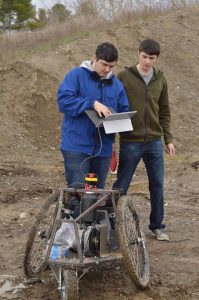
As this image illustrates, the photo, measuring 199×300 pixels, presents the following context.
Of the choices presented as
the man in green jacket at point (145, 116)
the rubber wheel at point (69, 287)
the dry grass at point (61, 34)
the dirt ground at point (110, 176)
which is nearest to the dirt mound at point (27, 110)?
the dirt ground at point (110, 176)

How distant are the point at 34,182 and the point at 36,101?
4.69 metres

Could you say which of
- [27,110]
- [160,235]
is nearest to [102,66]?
[160,235]

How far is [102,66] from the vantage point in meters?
4.27

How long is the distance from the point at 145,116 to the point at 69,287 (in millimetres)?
1866

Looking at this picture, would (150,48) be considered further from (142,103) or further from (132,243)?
(132,243)

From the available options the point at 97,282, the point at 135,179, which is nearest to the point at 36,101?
the point at 135,179

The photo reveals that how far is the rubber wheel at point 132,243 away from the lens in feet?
12.5

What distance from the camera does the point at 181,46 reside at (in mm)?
17109

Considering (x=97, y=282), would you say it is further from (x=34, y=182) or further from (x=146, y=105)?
(x=34, y=182)

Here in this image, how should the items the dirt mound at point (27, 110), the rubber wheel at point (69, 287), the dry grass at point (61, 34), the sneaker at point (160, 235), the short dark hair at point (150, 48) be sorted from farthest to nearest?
1. the dry grass at point (61, 34)
2. the dirt mound at point (27, 110)
3. the sneaker at point (160, 235)
4. the short dark hair at point (150, 48)
5. the rubber wheel at point (69, 287)

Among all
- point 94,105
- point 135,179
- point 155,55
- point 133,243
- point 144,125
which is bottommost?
point 135,179

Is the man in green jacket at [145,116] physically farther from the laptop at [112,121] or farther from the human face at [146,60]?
the laptop at [112,121]

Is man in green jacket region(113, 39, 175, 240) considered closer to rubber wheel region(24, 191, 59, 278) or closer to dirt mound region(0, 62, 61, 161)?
rubber wheel region(24, 191, 59, 278)

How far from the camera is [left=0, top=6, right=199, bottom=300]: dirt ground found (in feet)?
14.1
